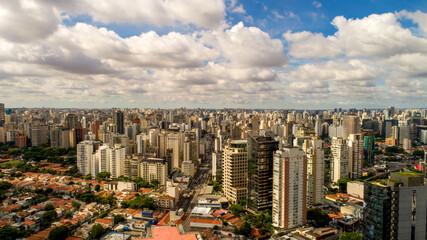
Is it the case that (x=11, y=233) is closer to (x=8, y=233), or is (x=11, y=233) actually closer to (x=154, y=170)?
(x=8, y=233)

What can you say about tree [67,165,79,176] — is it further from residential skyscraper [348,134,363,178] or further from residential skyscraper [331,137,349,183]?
residential skyscraper [348,134,363,178]

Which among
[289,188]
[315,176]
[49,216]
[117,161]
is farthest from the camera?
[117,161]

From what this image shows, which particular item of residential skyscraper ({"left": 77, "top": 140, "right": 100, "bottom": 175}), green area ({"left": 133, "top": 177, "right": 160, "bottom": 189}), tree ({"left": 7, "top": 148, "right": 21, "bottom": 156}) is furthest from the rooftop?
tree ({"left": 7, "top": 148, "right": 21, "bottom": 156})

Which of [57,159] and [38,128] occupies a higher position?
[38,128]

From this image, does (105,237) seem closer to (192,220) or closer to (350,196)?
(192,220)

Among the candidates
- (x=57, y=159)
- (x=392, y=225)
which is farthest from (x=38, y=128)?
(x=392, y=225)

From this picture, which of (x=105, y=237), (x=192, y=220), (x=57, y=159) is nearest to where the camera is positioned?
(x=105, y=237)

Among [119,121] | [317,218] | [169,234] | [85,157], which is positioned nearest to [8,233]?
[169,234]
